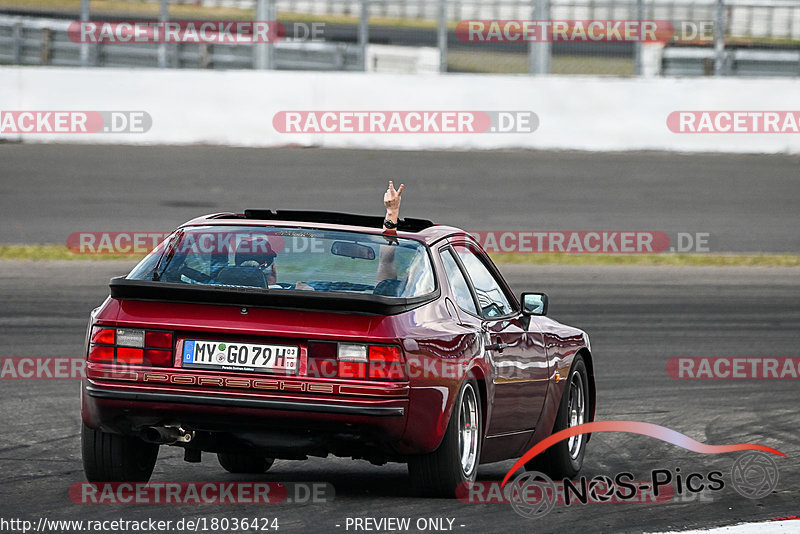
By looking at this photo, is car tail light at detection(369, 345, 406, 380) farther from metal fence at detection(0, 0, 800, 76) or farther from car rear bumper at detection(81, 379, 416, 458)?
metal fence at detection(0, 0, 800, 76)

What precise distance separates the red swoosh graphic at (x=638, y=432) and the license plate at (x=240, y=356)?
182 centimetres

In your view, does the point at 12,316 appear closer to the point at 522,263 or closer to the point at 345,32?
the point at 522,263

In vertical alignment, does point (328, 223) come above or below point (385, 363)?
above

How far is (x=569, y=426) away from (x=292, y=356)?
2.53 m

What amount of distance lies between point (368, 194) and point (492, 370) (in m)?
14.0

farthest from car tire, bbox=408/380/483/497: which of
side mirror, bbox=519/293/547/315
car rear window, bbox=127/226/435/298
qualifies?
side mirror, bbox=519/293/547/315

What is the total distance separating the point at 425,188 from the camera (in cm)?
2131

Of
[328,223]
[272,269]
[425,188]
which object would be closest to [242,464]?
[272,269]

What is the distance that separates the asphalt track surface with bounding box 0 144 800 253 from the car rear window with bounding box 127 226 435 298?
39.5 ft

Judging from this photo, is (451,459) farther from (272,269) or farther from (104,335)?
(104,335)

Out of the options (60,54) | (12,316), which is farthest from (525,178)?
(12,316)

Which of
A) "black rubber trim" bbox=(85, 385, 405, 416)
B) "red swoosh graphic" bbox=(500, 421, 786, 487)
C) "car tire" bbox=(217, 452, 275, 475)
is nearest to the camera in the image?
"black rubber trim" bbox=(85, 385, 405, 416)

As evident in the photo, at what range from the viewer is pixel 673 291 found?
1661 centimetres

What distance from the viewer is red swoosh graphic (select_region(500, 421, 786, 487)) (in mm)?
8055
